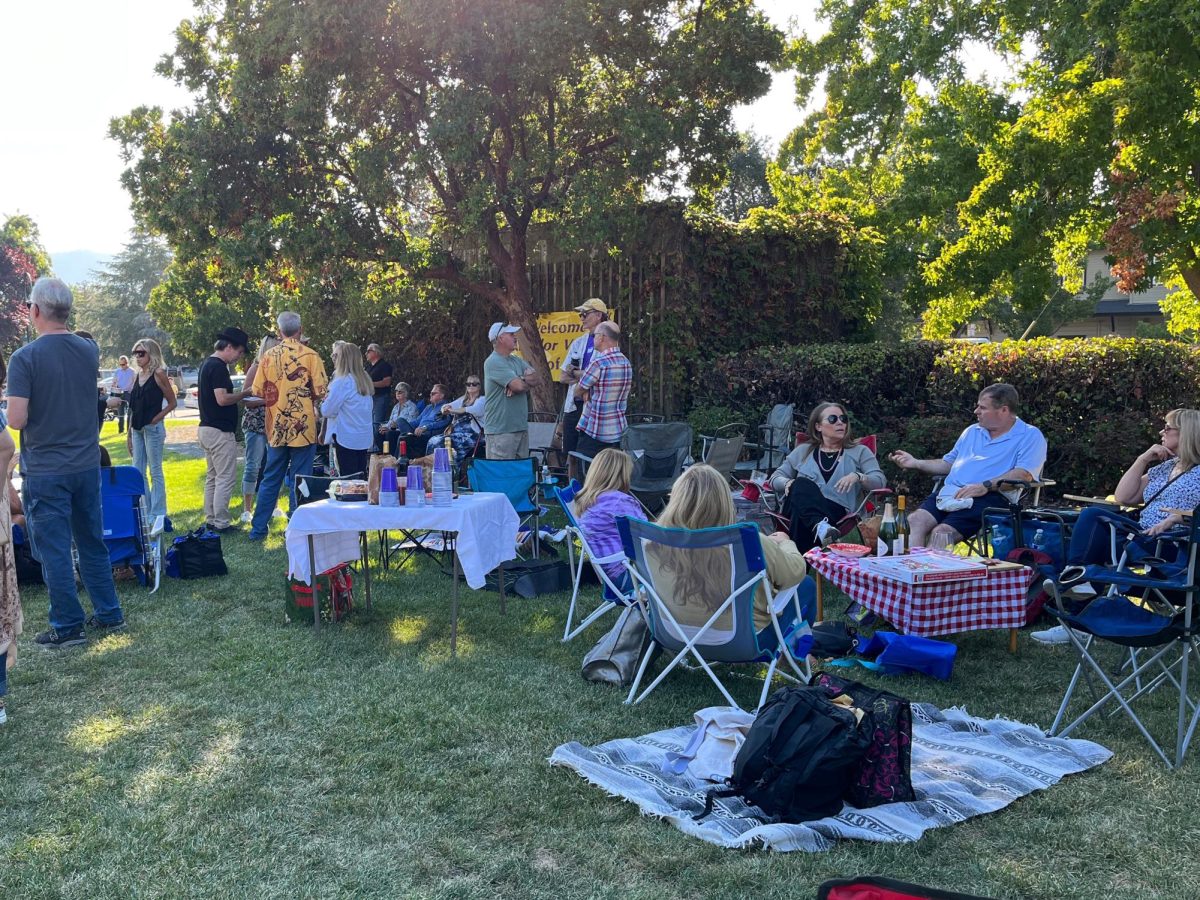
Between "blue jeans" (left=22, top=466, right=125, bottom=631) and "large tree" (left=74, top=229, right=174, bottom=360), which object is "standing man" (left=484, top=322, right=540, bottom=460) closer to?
"blue jeans" (left=22, top=466, right=125, bottom=631)

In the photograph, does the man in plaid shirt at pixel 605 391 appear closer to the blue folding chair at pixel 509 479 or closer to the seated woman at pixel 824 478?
the blue folding chair at pixel 509 479

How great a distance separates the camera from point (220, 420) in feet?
26.7

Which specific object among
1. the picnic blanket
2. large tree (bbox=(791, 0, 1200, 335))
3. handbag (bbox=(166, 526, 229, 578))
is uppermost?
large tree (bbox=(791, 0, 1200, 335))

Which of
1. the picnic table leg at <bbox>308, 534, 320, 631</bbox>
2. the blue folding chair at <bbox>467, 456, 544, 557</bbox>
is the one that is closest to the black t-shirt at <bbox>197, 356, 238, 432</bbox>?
the blue folding chair at <bbox>467, 456, 544, 557</bbox>

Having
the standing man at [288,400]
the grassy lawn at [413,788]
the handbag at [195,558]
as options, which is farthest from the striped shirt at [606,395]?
the handbag at [195,558]

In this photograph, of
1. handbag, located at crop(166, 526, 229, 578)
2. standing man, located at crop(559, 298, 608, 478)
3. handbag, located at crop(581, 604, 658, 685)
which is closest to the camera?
handbag, located at crop(581, 604, 658, 685)

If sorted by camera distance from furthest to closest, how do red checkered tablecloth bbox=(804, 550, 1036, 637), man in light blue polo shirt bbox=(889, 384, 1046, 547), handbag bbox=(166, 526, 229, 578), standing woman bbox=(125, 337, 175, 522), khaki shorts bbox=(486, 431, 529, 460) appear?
1. khaki shorts bbox=(486, 431, 529, 460)
2. standing woman bbox=(125, 337, 175, 522)
3. handbag bbox=(166, 526, 229, 578)
4. man in light blue polo shirt bbox=(889, 384, 1046, 547)
5. red checkered tablecloth bbox=(804, 550, 1036, 637)

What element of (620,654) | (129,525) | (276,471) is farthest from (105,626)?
(620,654)

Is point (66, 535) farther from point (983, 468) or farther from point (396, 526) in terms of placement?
point (983, 468)

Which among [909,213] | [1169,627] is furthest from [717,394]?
[1169,627]

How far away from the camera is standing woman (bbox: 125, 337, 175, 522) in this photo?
8.09 m

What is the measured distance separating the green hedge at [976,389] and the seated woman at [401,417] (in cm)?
344

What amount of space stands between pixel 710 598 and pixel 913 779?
1126 mm

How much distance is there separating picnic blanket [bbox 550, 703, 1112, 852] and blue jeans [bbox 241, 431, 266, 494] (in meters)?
5.66
